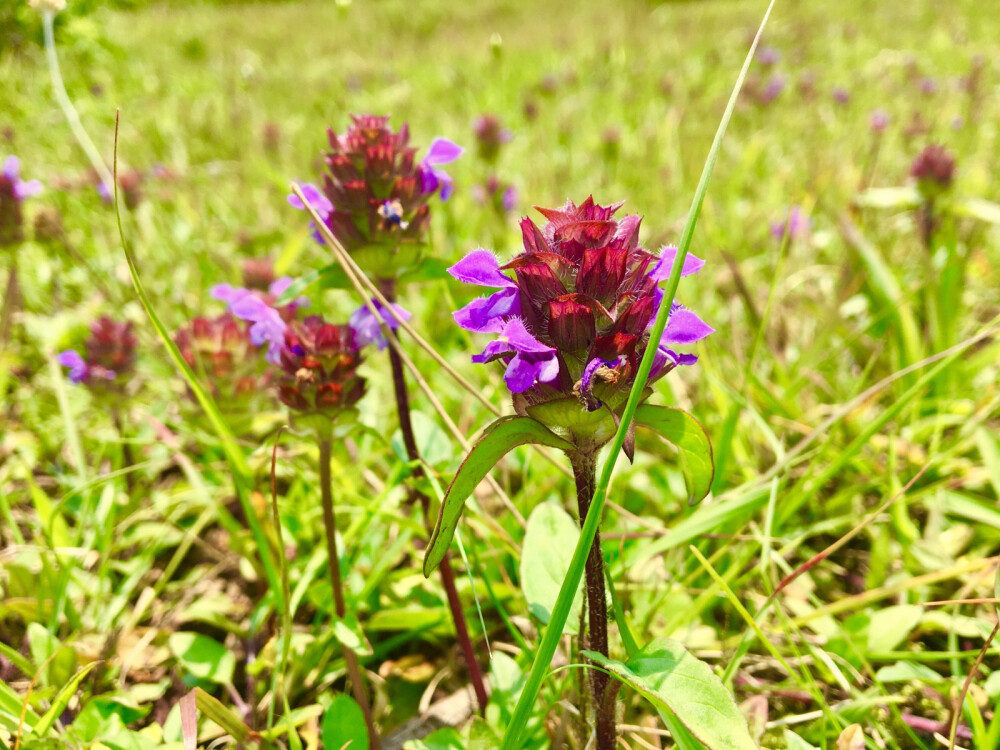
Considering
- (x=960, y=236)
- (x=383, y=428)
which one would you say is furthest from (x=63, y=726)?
(x=960, y=236)

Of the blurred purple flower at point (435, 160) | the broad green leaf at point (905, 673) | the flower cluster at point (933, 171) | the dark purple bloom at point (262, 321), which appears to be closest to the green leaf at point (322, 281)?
the dark purple bloom at point (262, 321)

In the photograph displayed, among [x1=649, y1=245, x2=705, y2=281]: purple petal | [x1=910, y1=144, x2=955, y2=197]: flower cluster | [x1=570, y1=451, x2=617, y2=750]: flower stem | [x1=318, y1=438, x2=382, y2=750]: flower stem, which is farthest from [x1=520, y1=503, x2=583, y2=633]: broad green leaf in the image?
[x1=910, y1=144, x2=955, y2=197]: flower cluster

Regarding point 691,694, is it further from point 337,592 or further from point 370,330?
point 370,330

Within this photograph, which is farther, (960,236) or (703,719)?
(960,236)

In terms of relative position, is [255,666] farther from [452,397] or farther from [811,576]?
[811,576]

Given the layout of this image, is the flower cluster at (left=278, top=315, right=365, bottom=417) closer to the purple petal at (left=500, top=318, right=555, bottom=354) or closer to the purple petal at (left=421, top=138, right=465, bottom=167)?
the purple petal at (left=421, top=138, right=465, bottom=167)

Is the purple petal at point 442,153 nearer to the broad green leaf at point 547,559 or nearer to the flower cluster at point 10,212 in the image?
the broad green leaf at point 547,559
